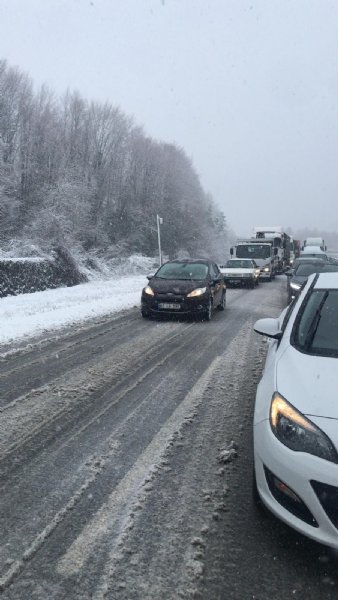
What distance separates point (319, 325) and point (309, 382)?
0.98 m

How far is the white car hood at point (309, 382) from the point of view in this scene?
2.61m

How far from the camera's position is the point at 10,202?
2734cm

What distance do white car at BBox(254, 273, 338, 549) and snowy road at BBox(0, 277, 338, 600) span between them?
348mm

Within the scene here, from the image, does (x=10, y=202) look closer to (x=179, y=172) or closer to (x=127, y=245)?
(x=127, y=245)

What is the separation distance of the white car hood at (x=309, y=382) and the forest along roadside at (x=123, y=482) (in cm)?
95

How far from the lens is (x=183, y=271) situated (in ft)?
A: 39.5

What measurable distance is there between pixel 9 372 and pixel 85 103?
4164 centimetres

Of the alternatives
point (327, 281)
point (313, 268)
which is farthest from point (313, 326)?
point (313, 268)

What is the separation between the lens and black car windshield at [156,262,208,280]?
11.8m

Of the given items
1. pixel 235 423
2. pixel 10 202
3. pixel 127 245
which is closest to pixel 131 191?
pixel 127 245

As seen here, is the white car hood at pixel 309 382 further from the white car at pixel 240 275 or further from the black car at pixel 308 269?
the white car at pixel 240 275

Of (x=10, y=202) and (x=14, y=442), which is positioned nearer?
(x=14, y=442)

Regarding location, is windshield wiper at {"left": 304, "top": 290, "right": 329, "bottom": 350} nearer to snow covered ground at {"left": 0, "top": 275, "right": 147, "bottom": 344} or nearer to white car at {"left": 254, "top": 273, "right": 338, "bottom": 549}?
white car at {"left": 254, "top": 273, "right": 338, "bottom": 549}

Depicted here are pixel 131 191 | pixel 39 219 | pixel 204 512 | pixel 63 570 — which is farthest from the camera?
pixel 131 191
